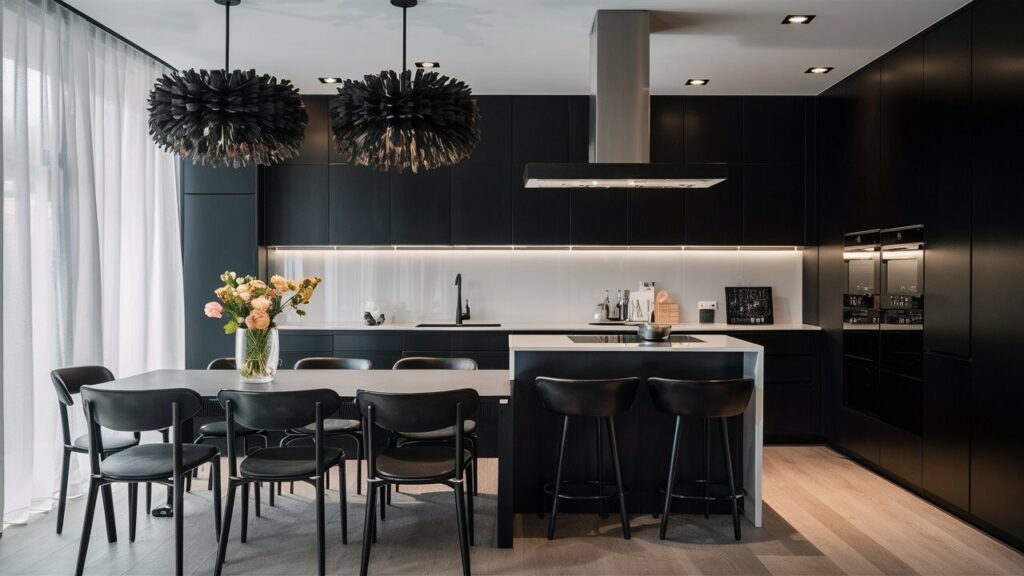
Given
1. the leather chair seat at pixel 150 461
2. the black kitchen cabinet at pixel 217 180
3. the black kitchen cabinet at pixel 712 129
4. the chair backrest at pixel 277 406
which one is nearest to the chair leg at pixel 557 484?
the chair backrest at pixel 277 406

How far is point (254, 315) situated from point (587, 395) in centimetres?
172

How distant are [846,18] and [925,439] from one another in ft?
8.66

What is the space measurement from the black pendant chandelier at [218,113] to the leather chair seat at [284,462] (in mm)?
1425

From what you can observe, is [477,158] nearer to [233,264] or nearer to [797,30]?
[233,264]

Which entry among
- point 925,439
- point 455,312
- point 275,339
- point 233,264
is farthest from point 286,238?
point 925,439

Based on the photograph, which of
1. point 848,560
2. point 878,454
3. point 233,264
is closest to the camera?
point 848,560

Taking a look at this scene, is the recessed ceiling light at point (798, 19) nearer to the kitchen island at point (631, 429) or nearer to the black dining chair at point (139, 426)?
the kitchen island at point (631, 429)

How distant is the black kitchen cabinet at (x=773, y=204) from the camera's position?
620 cm

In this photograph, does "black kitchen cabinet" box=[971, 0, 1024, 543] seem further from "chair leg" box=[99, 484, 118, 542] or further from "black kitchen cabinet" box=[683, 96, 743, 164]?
"chair leg" box=[99, 484, 118, 542]

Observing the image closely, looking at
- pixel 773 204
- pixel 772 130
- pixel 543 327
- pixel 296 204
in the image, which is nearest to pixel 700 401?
pixel 543 327

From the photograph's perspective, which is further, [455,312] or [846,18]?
[455,312]

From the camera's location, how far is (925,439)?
4.43m

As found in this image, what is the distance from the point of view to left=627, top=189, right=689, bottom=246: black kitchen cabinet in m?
6.19

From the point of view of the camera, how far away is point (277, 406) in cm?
314
